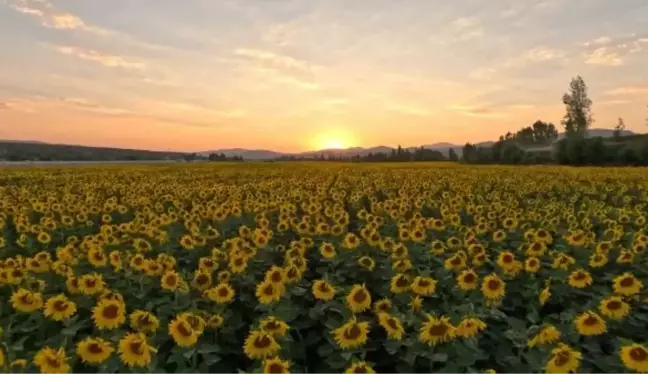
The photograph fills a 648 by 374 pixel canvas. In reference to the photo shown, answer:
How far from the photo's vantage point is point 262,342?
3832mm

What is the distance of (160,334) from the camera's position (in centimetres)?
431

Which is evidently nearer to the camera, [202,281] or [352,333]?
[352,333]

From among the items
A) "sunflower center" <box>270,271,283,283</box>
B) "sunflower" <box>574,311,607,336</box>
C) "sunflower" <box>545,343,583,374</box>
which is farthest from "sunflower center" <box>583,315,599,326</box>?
"sunflower center" <box>270,271,283,283</box>

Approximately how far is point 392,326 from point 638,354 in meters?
1.65

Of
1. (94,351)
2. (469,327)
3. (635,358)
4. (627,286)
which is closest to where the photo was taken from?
(635,358)

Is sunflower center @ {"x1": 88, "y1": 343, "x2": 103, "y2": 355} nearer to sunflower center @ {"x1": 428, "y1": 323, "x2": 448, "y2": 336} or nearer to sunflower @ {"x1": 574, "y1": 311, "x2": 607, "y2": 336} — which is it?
sunflower center @ {"x1": 428, "y1": 323, "x2": 448, "y2": 336}

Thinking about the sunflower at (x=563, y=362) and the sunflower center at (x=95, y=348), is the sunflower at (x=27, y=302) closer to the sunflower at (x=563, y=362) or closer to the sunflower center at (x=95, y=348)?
the sunflower center at (x=95, y=348)

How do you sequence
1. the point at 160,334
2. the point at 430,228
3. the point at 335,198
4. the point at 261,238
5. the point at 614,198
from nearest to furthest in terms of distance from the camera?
the point at 160,334
the point at 261,238
the point at 430,228
the point at 335,198
the point at 614,198

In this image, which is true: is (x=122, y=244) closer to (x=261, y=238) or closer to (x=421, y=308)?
(x=261, y=238)

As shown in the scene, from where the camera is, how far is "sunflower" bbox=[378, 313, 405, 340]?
403 centimetres

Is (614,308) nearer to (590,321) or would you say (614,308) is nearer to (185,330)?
(590,321)

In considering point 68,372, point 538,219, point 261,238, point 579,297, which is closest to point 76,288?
point 68,372

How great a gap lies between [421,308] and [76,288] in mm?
3245

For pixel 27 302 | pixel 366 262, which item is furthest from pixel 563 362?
pixel 27 302
